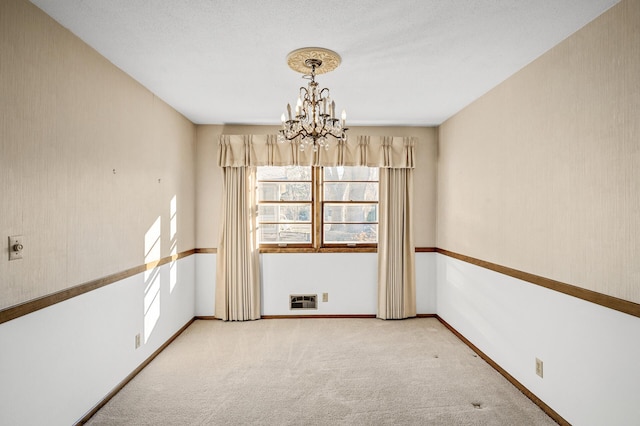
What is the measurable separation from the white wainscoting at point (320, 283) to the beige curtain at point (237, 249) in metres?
0.20

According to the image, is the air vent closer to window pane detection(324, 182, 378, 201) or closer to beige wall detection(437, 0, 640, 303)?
window pane detection(324, 182, 378, 201)

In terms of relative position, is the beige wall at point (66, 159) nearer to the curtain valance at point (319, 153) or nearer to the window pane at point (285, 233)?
the curtain valance at point (319, 153)

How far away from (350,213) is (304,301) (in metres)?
1.34

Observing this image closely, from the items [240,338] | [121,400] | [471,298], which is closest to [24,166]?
[121,400]

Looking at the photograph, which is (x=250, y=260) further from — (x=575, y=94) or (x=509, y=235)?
(x=575, y=94)

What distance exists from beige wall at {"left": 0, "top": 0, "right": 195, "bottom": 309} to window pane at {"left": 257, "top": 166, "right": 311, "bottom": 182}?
156 centimetres

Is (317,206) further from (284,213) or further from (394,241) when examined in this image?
(394,241)

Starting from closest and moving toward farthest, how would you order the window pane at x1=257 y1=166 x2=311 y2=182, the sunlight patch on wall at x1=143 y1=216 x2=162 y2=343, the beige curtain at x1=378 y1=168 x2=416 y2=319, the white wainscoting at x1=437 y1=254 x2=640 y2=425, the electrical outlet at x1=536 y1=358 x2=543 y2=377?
the white wainscoting at x1=437 y1=254 x2=640 y2=425, the electrical outlet at x1=536 y1=358 x2=543 y2=377, the sunlight patch on wall at x1=143 y1=216 x2=162 y2=343, the beige curtain at x1=378 y1=168 x2=416 y2=319, the window pane at x1=257 y1=166 x2=311 y2=182

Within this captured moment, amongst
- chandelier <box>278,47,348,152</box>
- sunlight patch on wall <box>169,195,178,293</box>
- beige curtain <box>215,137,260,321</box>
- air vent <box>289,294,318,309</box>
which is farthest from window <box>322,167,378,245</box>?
chandelier <box>278,47,348,152</box>

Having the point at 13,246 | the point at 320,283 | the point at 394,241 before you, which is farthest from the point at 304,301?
the point at 13,246

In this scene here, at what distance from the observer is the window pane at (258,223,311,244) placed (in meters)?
4.71

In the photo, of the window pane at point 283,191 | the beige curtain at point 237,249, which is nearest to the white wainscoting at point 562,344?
the window pane at point 283,191

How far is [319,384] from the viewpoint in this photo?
286cm

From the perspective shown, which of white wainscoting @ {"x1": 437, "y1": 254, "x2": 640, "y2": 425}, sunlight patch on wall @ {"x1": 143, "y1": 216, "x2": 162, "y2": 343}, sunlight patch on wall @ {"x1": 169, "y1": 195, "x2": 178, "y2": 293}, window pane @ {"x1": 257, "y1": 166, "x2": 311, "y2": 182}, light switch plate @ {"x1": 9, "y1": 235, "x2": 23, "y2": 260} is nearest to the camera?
light switch plate @ {"x1": 9, "y1": 235, "x2": 23, "y2": 260}
